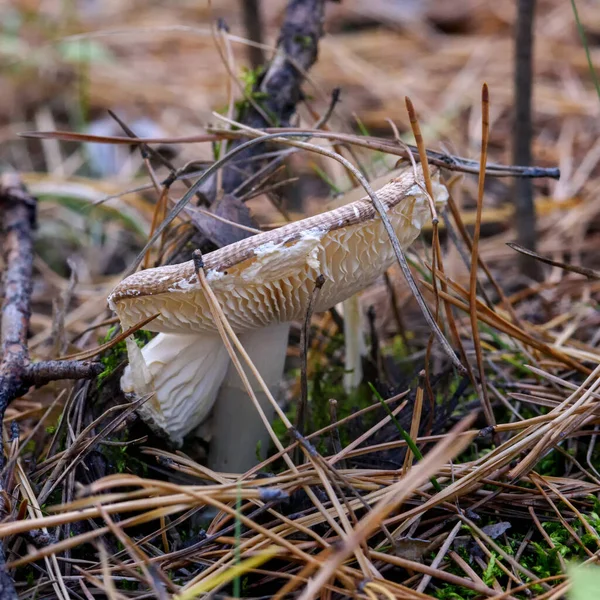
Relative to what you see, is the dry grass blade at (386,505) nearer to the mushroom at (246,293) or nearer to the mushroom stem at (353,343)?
the mushroom at (246,293)

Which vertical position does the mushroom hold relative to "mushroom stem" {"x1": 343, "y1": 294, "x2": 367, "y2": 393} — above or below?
above

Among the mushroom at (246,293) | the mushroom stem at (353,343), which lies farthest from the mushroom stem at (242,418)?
the mushroom stem at (353,343)

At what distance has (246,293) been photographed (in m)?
1.32

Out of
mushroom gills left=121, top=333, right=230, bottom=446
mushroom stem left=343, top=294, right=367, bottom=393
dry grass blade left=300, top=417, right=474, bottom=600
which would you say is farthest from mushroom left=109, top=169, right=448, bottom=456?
dry grass blade left=300, top=417, right=474, bottom=600

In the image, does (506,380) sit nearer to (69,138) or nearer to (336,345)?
(336,345)

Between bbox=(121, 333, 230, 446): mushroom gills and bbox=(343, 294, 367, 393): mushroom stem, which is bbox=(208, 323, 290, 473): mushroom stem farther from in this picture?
bbox=(343, 294, 367, 393): mushroom stem

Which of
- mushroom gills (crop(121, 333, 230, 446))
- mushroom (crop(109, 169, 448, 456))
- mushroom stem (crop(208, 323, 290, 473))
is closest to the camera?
mushroom (crop(109, 169, 448, 456))

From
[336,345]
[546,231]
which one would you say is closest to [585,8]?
[546,231]

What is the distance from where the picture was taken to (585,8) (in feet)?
17.6

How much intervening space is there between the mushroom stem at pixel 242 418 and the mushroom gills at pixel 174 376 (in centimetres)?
9

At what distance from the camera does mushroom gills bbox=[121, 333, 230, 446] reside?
1488 mm

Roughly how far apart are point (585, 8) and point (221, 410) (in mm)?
5313

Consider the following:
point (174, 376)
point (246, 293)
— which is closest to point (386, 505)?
point (246, 293)

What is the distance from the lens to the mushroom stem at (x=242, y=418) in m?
1.65
